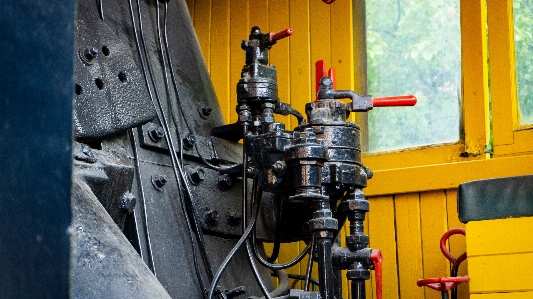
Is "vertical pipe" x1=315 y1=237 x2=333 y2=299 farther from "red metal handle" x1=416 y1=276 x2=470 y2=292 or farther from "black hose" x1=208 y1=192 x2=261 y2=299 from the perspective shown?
"red metal handle" x1=416 y1=276 x2=470 y2=292

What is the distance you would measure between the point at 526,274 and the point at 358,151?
1.72ft

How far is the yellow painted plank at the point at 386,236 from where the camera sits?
8.25ft

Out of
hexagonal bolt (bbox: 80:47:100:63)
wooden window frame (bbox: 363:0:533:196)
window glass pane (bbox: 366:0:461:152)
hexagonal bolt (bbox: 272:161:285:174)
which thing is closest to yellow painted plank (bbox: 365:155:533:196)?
wooden window frame (bbox: 363:0:533:196)

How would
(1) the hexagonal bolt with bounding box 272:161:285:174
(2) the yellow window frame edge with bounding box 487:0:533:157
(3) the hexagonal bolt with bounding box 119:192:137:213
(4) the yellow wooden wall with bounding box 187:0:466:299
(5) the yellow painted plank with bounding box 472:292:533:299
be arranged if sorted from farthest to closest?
(4) the yellow wooden wall with bounding box 187:0:466:299, (2) the yellow window frame edge with bounding box 487:0:533:157, (5) the yellow painted plank with bounding box 472:292:533:299, (1) the hexagonal bolt with bounding box 272:161:285:174, (3) the hexagonal bolt with bounding box 119:192:137:213

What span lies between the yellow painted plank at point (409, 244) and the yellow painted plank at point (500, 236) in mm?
487

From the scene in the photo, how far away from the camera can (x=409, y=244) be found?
2516mm

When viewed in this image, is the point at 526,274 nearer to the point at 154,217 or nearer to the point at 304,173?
the point at 304,173

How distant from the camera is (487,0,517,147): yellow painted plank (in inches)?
94.2

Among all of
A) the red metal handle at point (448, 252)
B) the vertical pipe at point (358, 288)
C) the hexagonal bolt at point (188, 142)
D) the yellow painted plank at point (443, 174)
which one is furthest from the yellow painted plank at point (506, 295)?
the hexagonal bolt at point (188, 142)

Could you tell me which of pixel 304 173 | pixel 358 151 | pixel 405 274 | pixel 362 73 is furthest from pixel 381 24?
pixel 304 173

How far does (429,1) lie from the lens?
2666 millimetres

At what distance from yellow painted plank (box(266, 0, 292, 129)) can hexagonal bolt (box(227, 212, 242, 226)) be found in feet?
2.89

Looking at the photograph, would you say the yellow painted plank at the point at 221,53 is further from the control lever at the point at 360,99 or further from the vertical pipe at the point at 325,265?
the vertical pipe at the point at 325,265

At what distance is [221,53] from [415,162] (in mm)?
900
